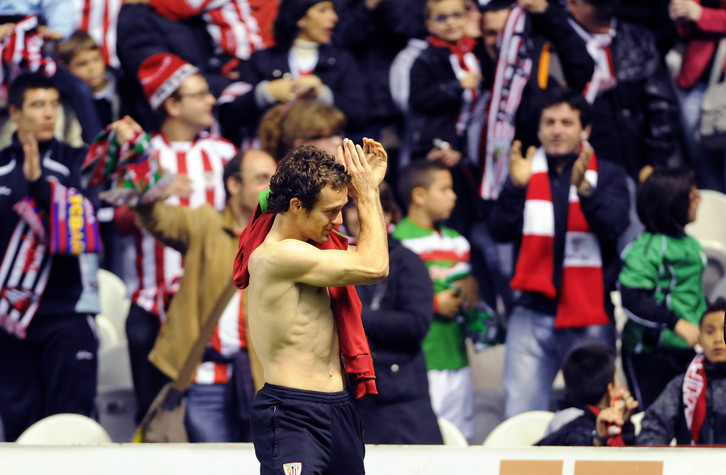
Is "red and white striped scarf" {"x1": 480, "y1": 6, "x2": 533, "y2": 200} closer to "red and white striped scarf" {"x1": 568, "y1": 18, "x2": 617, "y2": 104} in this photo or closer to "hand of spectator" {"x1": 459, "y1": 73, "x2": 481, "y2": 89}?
"hand of spectator" {"x1": 459, "y1": 73, "x2": 481, "y2": 89}

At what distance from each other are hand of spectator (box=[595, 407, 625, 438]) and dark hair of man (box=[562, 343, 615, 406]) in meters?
0.28

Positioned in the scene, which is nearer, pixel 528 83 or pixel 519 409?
pixel 519 409

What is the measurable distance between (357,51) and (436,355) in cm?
207

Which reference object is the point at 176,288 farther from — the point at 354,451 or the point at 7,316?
the point at 354,451

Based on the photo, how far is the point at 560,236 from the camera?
6.59 m

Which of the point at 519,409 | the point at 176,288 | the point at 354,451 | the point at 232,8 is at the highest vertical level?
the point at 232,8

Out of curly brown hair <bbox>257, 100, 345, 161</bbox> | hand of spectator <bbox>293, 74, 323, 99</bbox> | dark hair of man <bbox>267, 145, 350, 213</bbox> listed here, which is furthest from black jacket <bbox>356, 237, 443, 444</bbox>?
dark hair of man <bbox>267, 145, 350, 213</bbox>

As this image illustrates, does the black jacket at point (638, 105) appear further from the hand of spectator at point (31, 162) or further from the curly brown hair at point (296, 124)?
the hand of spectator at point (31, 162)

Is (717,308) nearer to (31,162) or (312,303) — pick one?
(312,303)

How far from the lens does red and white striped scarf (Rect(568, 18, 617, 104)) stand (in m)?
7.13

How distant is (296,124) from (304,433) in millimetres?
2636

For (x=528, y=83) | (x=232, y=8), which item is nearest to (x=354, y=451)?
(x=528, y=83)

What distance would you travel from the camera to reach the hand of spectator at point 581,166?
6441 mm

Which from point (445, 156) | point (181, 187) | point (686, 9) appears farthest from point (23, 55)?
point (686, 9)
